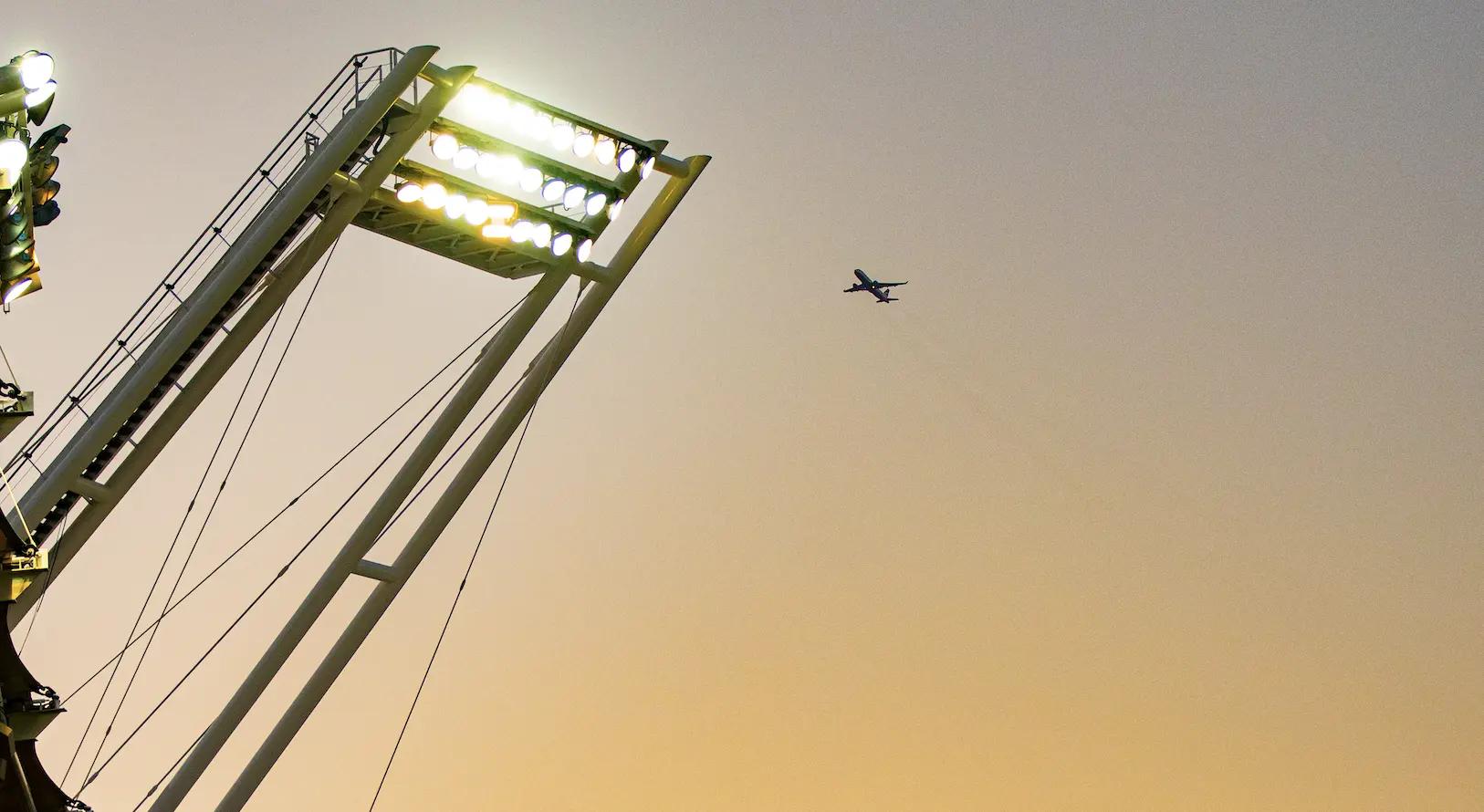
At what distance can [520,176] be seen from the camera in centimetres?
2889

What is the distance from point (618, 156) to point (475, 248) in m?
2.72

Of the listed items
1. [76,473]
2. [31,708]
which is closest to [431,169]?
[76,473]

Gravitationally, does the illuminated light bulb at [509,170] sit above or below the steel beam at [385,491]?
above

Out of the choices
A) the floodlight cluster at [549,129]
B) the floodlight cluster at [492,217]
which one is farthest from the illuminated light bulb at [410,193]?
the floodlight cluster at [549,129]

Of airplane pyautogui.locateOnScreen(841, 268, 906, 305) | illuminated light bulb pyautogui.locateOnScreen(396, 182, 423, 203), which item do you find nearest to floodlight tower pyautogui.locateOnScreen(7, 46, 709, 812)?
illuminated light bulb pyautogui.locateOnScreen(396, 182, 423, 203)

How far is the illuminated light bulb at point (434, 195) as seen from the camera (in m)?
28.6

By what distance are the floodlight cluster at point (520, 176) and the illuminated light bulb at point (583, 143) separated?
25.8 inches

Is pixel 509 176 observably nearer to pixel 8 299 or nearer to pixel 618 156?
pixel 618 156

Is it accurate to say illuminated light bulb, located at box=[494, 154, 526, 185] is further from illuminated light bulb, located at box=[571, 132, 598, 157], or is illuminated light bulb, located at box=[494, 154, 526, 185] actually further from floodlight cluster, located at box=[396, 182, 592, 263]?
illuminated light bulb, located at box=[571, 132, 598, 157]

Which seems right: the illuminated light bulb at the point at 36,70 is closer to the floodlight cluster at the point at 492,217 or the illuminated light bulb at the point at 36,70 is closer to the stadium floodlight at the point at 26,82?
the stadium floodlight at the point at 26,82

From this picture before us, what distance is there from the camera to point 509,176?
28844mm

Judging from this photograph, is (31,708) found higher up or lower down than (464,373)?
lower down

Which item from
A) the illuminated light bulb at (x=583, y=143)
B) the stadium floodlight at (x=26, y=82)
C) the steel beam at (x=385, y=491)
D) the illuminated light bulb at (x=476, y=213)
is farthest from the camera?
the illuminated light bulb at (x=583, y=143)

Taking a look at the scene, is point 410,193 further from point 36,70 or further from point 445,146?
point 36,70
